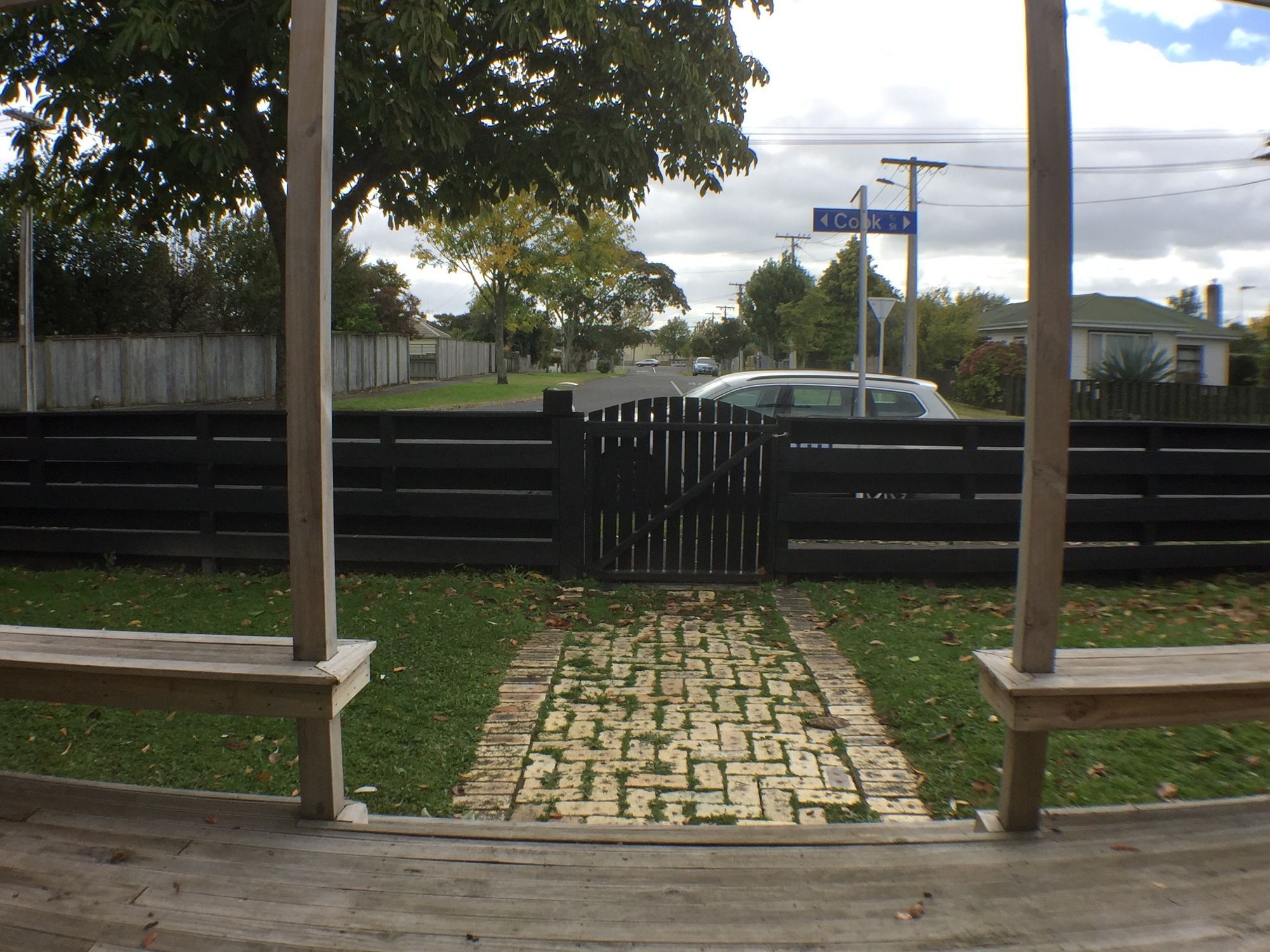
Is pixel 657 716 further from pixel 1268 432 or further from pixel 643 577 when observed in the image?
pixel 1268 432

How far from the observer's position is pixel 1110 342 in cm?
3494

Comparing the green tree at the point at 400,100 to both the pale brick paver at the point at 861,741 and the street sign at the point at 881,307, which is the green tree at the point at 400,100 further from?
the pale brick paver at the point at 861,741

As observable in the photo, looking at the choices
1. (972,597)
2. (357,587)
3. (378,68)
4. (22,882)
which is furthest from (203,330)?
(22,882)

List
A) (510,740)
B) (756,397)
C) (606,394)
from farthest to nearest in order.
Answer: (606,394) → (756,397) → (510,740)

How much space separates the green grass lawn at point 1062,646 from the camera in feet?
13.9

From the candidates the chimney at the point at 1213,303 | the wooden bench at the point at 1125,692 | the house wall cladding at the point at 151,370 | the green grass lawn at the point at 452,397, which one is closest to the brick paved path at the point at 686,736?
the wooden bench at the point at 1125,692

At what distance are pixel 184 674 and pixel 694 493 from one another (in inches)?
203

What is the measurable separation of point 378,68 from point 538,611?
6.06 meters

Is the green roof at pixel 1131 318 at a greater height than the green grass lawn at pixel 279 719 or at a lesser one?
greater

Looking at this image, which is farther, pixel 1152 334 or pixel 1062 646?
pixel 1152 334

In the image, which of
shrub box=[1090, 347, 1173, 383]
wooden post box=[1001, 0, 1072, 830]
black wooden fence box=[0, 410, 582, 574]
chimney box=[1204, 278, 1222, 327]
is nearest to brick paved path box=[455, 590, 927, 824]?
wooden post box=[1001, 0, 1072, 830]

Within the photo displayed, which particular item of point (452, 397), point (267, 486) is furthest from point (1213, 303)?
point (267, 486)

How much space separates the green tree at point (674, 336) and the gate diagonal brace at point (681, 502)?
5520 inches

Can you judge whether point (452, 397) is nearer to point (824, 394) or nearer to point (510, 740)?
point (824, 394)
